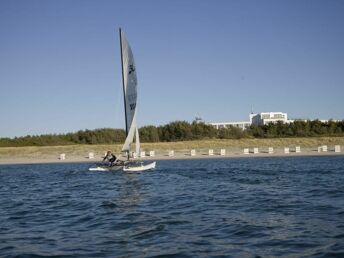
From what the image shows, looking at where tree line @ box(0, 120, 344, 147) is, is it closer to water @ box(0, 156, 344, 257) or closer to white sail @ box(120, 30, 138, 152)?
white sail @ box(120, 30, 138, 152)

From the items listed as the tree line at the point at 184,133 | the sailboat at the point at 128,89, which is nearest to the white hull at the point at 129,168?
the sailboat at the point at 128,89

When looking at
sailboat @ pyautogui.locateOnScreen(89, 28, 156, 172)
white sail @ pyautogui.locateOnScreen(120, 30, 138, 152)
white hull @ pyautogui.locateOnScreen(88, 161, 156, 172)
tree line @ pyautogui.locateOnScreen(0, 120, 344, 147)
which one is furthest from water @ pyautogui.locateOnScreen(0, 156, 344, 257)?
A: tree line @ pyautogui.locateOnScreen(0, 120, 344, 147)

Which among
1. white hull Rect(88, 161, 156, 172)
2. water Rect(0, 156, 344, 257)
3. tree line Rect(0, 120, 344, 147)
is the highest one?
tree line Rect(0, 120, 344, 147)

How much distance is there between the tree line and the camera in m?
90.4

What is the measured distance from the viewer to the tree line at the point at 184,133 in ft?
297

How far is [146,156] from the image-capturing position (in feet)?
224

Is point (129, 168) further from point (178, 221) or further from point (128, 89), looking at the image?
point (178, 221)

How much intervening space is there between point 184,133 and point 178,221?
78.9 metres

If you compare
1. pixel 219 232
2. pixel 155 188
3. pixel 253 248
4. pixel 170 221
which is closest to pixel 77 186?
pixel 155 188

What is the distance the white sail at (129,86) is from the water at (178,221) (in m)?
16.3

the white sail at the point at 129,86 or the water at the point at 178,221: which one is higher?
the white sail at the point at 129,86

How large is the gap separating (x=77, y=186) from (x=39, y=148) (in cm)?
5097

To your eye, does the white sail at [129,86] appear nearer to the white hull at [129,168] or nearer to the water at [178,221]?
the white hull at [129,168]

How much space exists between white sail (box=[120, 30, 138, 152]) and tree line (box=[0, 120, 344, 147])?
46815 millimetres
